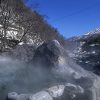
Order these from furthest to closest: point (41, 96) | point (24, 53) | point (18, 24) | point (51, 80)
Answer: point (18, 24) < point (24, 53) < point (51, 80) < point (41, 96)

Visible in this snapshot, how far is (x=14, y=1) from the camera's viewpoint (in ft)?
75.5

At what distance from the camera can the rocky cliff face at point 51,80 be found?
308 inches

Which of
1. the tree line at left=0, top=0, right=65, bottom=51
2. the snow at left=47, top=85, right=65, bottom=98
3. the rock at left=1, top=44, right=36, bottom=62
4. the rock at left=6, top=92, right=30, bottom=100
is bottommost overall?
the rock at left=6, top=92, right=30, bottom=100

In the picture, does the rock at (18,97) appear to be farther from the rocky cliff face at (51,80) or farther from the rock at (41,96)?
the rock at (41,96)

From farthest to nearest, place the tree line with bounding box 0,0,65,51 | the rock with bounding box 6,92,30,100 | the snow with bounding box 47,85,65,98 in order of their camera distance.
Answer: the tree line with bounding box 0,0,65,51
the snow with bounding box 47,85,65,98
the rock with bounding box 6,92,30,100

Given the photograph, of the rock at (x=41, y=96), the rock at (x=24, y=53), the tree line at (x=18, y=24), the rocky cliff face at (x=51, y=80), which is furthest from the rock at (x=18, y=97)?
the tree line at (x=18, y=24)

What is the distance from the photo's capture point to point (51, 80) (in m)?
8.54

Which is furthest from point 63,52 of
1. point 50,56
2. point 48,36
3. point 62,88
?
point 48,36

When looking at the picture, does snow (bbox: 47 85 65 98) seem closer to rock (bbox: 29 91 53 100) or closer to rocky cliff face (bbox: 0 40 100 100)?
rocky cliff face (bbox: 0 40 100 100)

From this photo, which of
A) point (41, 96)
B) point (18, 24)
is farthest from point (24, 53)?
point (18, 24)

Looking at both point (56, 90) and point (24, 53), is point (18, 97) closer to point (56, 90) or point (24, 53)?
point (56, 90)

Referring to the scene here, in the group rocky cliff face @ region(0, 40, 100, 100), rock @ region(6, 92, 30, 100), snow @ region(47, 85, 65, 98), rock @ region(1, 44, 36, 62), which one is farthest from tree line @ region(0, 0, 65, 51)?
rock @ region(6, 92, 30, 100)

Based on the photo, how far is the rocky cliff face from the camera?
7816 millimetres

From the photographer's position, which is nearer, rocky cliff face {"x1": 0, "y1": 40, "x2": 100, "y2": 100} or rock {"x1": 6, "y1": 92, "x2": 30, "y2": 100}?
rock {"x1": 6, "y1": 92, "x2": 30, "y2": 100}
